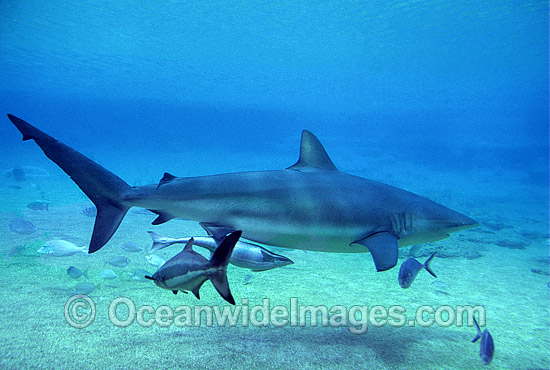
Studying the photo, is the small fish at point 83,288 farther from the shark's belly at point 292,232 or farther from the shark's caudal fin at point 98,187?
the shark's belly at point 292,232

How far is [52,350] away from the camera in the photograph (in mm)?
2754

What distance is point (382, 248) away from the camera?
2.97m

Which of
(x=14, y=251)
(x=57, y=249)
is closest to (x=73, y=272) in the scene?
(x=57, y=249)

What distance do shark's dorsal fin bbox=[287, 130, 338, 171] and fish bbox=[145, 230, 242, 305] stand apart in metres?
1.99

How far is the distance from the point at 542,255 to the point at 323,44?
1372 inches

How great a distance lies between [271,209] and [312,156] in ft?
3.95

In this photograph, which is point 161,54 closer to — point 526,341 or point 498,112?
point 526,341

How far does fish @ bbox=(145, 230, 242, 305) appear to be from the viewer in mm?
2189

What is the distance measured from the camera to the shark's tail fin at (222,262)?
2.18 meters

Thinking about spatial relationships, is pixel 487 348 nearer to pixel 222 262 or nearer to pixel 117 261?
pixel 222 262

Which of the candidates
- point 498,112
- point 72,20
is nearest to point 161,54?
point 72,20

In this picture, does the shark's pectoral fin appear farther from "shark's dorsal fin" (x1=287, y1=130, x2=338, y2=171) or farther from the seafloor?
"shark's dorsal fin" (x1=287, y1=130, x2=338, y2=171)

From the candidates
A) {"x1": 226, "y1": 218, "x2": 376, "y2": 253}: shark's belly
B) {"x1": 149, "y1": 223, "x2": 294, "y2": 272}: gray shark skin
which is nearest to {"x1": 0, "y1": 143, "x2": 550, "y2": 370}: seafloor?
{"x1": 149, "y1": 223, "x2": 294, "y2": 272}: gray shark skin

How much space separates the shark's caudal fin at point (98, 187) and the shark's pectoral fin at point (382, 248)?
264 cm
